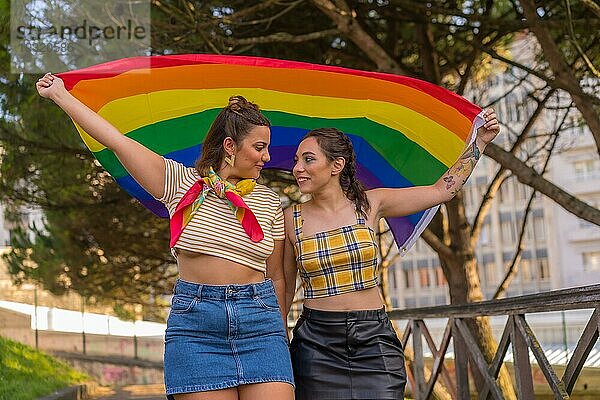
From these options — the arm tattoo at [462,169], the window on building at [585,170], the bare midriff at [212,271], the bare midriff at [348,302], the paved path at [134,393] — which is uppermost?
the window on building at [585,170]

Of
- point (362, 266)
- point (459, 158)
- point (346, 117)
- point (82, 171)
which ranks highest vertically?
point (82, 171)

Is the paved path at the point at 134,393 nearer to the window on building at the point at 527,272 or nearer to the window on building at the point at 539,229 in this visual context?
the window on building at the point at 539,229

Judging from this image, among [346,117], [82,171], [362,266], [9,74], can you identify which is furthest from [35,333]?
[362,266]

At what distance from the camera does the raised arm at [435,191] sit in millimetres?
3805

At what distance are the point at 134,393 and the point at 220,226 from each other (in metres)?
8.02

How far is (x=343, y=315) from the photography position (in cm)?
354

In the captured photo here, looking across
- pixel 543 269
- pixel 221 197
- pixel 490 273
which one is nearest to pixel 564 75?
pixel 221 197

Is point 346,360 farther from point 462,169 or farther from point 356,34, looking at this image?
point 356,34

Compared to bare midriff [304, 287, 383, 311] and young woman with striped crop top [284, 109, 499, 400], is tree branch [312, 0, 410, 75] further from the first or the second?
bare midriff [304, 287, 383, 311]

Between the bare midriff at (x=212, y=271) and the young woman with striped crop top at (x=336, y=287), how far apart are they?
0.34 m

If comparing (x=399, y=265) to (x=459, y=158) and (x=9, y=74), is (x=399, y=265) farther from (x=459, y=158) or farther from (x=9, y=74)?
(x=459, y=158)

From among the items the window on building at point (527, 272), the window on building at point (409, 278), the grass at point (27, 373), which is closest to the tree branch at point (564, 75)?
the grass at point (27, 373)

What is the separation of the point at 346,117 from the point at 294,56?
5.46m

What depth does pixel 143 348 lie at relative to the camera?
14.4m
